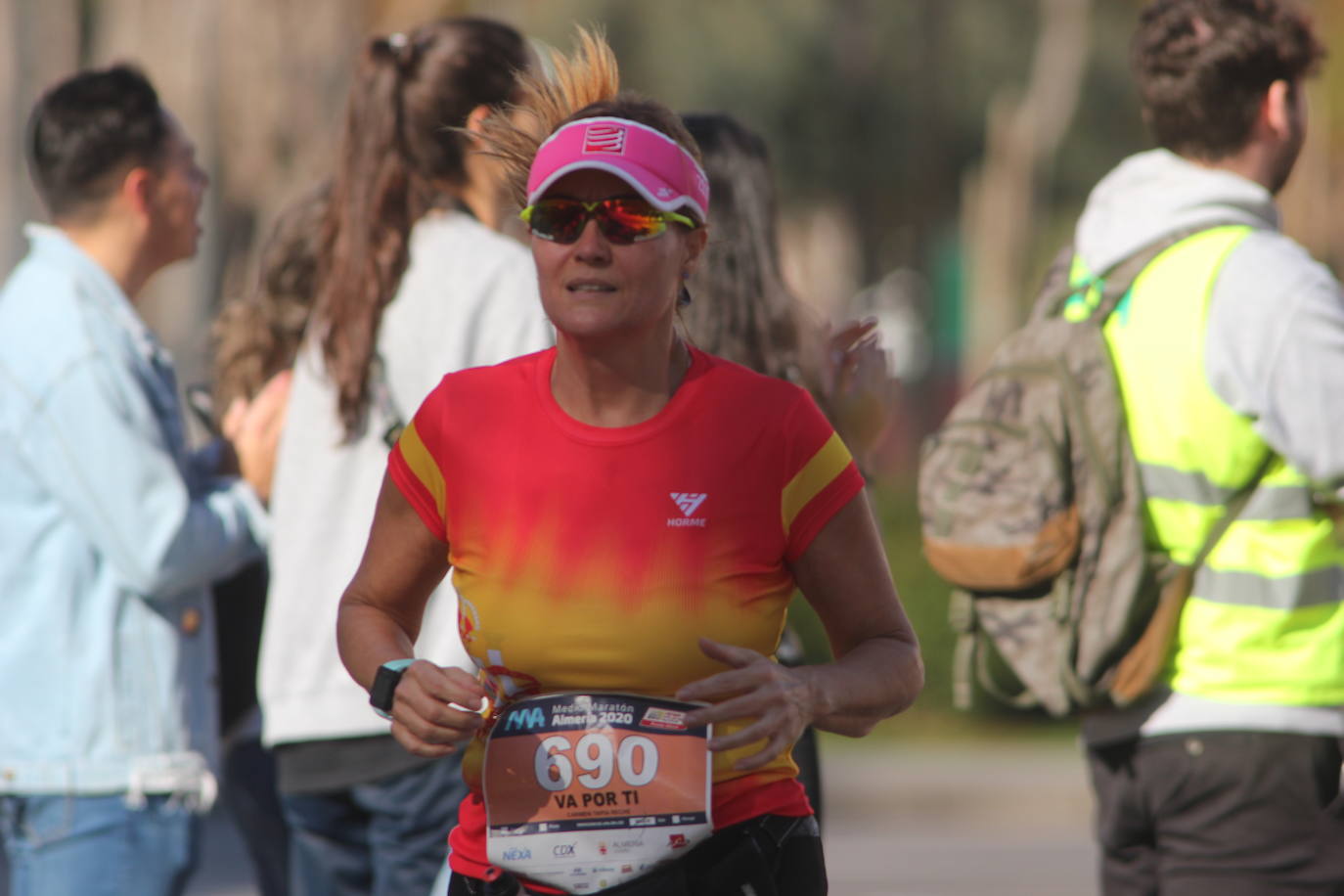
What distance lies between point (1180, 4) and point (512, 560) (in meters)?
1.91

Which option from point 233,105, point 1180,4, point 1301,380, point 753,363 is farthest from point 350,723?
point 233,105

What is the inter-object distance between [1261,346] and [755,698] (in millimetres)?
1474

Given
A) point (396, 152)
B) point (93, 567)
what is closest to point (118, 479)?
point (93, 567)

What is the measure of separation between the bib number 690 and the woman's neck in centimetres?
42

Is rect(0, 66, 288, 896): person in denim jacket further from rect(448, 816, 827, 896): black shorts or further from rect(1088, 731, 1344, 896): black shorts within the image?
rect(1088, 731, 1344, 896): black shorts

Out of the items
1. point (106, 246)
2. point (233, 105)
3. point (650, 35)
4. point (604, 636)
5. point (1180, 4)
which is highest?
point (650, 35)

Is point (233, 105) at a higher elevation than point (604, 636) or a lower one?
higher

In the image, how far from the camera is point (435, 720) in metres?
2.48

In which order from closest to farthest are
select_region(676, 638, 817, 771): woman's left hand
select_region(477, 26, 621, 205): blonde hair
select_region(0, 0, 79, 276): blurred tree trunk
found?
select_region(676, 638, 817, 771): woman's left hand → select_region(477, 26, 621, 205): blonde hair → select_region(0, 0, 79, 276): blurred tree trunk

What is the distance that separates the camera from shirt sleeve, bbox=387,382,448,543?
8.91 ft

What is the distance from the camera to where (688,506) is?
2.58 m

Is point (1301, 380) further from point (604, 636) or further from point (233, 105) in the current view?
point (233, 105)

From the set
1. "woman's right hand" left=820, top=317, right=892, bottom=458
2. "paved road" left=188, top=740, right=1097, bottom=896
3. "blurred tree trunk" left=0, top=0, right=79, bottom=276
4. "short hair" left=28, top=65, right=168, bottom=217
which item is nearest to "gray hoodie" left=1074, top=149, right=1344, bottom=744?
"woman's right hand" left=820, top=317, right=892, bottom=458

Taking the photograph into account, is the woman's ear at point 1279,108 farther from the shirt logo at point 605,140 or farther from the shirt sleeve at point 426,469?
the shirt sleeve at point 426,469
